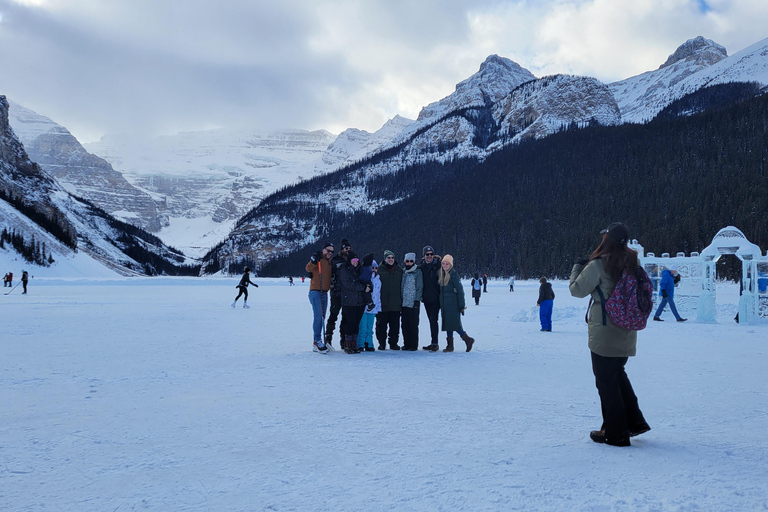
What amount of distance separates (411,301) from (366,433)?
16.8ft

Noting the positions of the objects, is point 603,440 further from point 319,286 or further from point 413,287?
point 319,286

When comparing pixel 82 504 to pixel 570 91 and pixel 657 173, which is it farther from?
pixel 570 91

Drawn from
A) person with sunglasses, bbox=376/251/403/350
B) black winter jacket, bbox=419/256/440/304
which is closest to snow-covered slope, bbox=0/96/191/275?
person with sunglasses, bbox=376/251/403/350

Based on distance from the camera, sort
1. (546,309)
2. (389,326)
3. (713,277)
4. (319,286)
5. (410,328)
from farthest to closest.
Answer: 1. (713,277)
2. (546,309)
3. (389,326)
4. (410,328)
5. (319,286)

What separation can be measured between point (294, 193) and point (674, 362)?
177m

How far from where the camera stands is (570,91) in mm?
192125

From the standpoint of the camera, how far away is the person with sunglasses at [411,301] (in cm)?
914

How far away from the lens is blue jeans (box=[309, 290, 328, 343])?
8.64 meters

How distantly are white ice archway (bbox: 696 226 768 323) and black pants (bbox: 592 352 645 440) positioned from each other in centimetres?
1394

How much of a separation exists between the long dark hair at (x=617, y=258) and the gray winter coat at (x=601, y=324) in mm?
51

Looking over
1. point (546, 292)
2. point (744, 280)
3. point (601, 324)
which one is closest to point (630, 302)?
point (601, 324)

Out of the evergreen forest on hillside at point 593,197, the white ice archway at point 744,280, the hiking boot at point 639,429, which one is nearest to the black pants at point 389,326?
the hiking boot at point 639,429

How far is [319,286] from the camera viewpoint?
8711 millimetres

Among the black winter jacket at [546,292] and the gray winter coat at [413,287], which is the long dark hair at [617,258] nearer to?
the gray winter coat at [413,287]
